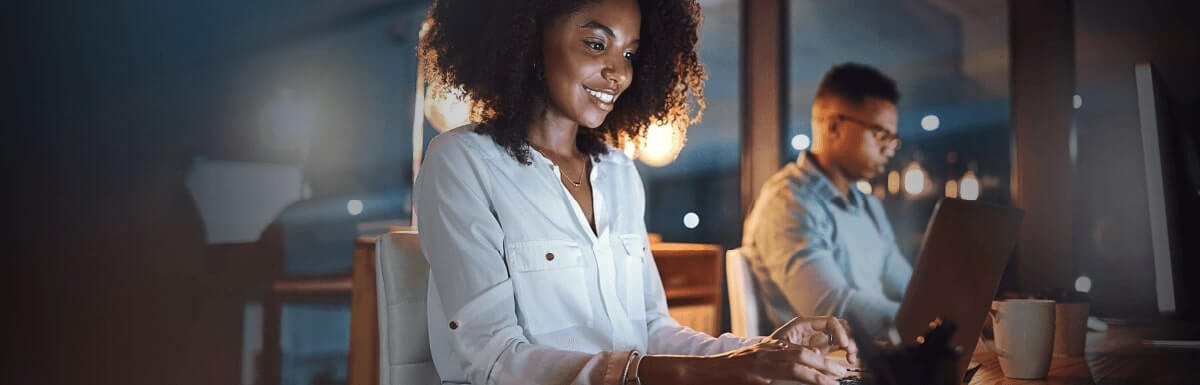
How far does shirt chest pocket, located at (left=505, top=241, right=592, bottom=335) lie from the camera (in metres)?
1.20

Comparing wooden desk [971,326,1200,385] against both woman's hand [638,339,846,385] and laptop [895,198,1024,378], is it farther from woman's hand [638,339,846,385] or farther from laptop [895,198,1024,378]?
woman's hand [638,339,846,385]

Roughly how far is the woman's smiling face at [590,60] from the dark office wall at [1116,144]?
2027mm

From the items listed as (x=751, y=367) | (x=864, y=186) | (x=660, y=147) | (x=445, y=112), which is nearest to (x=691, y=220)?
(x=660, y=147)

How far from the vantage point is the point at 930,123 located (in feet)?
10.3

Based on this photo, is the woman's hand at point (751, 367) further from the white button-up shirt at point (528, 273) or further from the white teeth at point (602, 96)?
the white teeth at point (602, 96)

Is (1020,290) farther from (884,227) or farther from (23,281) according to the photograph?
(23,281)

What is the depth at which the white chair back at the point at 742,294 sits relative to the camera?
208cm

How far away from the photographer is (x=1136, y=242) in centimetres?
269

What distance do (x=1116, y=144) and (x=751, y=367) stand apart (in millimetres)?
2269

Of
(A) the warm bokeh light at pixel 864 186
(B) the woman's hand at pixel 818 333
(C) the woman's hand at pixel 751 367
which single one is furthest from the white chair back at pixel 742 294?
(A) the warm bokeh light at pixel 864 186

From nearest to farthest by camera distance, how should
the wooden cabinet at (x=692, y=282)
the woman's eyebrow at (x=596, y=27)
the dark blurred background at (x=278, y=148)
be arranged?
1. the woman's eyebrow at (x=596, y=27)
2. the dark blurred background at (x=278, y=148)
3. the wooden cabinet at (x=692, y=282)

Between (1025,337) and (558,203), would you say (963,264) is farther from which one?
(558,203)

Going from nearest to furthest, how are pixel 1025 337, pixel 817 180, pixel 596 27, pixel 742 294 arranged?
1. pixel 1025 337
2. pixel 596 27
3. pixel 742 294
4. pixel 817 180

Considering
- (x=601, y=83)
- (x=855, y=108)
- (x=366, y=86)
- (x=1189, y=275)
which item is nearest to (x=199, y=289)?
(x=366, y=86)
